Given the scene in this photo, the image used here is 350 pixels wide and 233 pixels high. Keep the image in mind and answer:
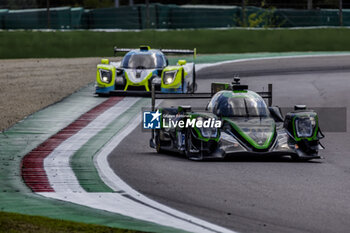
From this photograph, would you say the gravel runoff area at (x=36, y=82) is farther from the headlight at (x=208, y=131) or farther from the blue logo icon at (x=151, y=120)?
the headlight at (x=208, y=131)

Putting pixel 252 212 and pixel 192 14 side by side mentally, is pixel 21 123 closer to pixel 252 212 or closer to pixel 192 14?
pixel 252 212

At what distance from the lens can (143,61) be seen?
91.1 feet

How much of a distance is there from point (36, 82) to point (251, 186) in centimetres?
2055

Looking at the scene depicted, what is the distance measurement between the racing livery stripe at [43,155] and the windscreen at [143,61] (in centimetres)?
299

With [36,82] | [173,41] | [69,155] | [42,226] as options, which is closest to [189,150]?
[69,155]

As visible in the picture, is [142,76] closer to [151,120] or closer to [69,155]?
[69,155]

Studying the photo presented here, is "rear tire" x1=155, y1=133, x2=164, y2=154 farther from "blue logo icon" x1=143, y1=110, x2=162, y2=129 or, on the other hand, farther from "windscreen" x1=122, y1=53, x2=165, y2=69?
"windscreen" x1=122, y1=53, x2=165, y2=69

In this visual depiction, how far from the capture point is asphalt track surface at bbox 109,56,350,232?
1033 cm

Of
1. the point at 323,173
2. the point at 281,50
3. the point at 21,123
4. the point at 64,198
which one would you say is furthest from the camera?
the point at 281,50

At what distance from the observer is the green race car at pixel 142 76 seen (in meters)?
27.0

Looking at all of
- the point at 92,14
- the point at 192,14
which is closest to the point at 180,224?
the point at 192,14

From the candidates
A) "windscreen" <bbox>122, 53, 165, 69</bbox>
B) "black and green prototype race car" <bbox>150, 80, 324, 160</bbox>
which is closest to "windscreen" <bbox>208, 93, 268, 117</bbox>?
"black and green prototype race car" <bbox>150, 80, 324, 160</bbox>

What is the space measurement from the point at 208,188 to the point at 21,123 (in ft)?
31.9

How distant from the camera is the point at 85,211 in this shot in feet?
34.9
